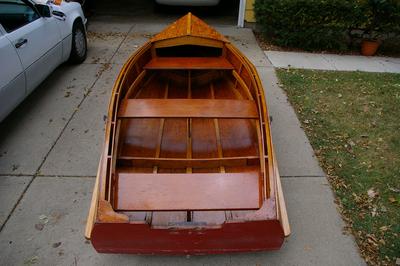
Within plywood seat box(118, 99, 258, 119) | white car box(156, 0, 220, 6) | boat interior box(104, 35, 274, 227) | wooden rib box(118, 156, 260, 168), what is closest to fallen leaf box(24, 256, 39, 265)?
boat interior box(104, 35, 274, 227)

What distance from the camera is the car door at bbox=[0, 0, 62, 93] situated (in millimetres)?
4438

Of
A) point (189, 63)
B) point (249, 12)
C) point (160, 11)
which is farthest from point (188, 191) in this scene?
point (160, 11)

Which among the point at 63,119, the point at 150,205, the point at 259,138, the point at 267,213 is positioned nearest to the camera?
the point at 267,213

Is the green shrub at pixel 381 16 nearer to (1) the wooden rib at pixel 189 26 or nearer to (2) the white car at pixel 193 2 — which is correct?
(2) the white car at pixel 193 2

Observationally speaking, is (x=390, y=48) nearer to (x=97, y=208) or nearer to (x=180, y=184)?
(x=180, y=184)

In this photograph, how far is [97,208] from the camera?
244cm

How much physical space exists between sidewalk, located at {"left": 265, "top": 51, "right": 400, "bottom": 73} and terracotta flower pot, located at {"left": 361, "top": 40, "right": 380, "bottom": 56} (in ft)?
0.44

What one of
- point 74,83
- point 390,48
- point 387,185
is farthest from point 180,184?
point 390,48

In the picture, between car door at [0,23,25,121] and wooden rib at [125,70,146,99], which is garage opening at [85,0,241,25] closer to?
wooden rib at [125,70,146,99]

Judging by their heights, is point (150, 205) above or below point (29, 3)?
below

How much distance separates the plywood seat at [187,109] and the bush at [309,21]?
438 centimetres

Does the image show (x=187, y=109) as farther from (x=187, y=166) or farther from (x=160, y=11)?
(x=160, y=11)

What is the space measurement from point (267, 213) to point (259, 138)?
3.07ft

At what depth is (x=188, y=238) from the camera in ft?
7.94
